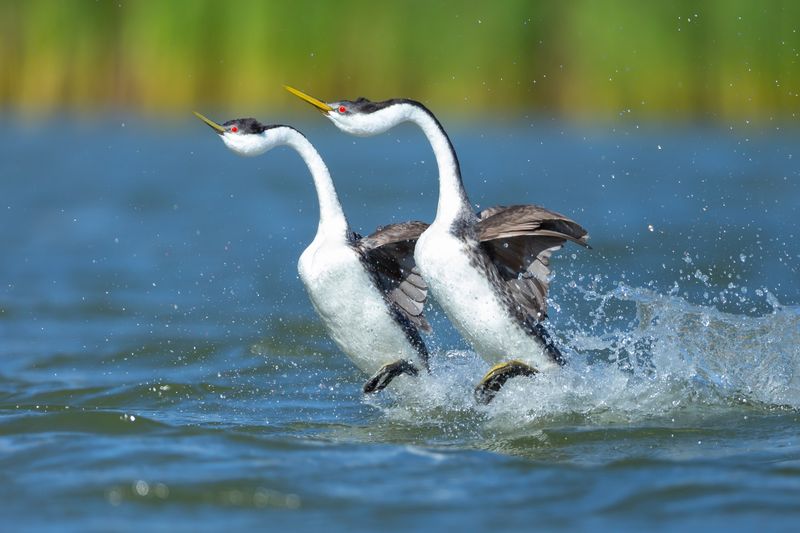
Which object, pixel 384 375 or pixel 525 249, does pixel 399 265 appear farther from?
pixel 525 249

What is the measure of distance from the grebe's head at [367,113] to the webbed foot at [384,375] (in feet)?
Result: 4.24

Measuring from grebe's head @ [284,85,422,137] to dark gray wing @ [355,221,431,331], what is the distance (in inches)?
28.8

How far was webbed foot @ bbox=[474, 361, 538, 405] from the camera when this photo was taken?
6.74 m

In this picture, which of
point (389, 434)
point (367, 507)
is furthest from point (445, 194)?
point (367, 507)

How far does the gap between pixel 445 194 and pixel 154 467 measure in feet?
6.33

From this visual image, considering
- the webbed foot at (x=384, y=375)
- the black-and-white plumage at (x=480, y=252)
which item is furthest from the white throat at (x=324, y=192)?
the webbed foot at (x=384, y=375)

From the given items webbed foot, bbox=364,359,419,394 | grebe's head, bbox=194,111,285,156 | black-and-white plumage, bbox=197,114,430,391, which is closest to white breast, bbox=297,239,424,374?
black-and-white plumage, bbox=197,114,430,391

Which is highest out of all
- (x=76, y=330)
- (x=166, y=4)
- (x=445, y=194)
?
(x=166, y=4)

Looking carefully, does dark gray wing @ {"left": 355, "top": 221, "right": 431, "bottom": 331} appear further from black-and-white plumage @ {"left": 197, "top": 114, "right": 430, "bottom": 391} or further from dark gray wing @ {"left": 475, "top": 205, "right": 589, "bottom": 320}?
dark gray wing @ {"left": 475, "top": 205, "right": 589, "bottom": 320}

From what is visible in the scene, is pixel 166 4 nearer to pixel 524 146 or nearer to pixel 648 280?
pixel 524 146

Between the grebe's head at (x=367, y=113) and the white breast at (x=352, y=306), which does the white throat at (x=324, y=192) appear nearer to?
the white breast at (x=352, y=306)

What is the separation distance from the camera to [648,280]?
490 inches

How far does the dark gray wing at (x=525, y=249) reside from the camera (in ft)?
21.8

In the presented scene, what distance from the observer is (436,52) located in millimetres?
21062
